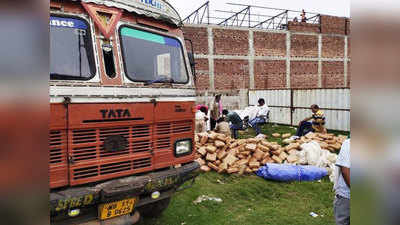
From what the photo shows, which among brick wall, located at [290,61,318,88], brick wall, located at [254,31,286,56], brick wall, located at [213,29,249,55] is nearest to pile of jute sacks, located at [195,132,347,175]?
brick wall, located at [213,29,249,55]

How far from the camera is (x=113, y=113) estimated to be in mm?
3055

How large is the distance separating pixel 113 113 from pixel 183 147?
3.89 feet

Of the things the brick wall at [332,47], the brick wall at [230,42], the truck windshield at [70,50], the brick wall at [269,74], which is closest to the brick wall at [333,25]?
the brick wall at [332,47]

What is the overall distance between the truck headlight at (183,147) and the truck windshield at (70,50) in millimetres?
1369

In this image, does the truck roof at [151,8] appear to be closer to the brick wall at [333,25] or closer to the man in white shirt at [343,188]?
the man in white shirt at [343,188]

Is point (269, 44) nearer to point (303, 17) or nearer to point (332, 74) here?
point (303, 17)

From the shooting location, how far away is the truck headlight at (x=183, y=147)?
3.82 meters

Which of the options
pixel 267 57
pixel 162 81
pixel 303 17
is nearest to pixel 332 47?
pixel 303 17

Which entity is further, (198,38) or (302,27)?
(302,27)

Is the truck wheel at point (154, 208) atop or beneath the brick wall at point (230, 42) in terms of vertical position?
beneath

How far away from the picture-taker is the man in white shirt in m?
2.61

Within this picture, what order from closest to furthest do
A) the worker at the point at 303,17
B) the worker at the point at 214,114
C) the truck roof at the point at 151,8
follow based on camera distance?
the truck roof at the point at 151,8 < the worker at the point at 214,114 < the worker at the point at 303,17

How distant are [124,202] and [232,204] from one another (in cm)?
246

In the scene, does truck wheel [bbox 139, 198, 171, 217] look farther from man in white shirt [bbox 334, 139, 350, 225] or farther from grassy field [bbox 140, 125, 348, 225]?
man in white shirt [bbox 334, 139, 350, 225]
